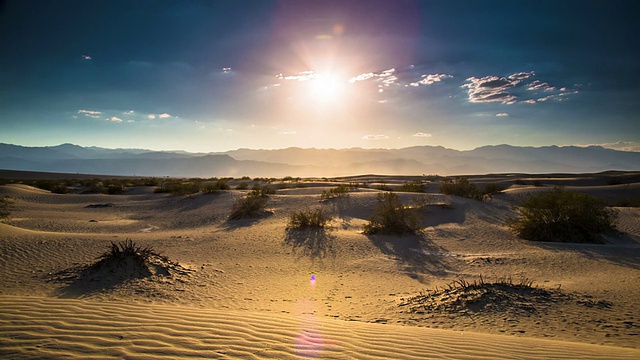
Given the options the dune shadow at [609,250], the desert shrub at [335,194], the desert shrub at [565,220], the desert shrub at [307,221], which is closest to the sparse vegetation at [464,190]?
the desert shrub at [335,194]

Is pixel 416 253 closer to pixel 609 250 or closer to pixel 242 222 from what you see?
pixel 609 250

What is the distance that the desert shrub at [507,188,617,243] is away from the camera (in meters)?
9.18

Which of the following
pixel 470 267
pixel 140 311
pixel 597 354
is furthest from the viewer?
pixel 470 267

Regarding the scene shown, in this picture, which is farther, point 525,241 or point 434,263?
point 525,241

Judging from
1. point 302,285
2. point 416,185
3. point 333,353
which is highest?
point 416,185

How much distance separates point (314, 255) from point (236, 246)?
2.43m

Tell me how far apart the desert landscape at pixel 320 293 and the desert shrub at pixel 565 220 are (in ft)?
1.76

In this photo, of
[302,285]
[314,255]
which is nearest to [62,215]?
[314,255]

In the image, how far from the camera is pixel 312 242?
930cm

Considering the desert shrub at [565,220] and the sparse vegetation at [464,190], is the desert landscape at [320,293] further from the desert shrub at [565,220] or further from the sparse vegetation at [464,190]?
the sparse vegetation at [464,190]

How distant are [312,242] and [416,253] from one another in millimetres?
2940

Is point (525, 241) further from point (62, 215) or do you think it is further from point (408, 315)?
point (62, 215)

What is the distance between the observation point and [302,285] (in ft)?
20.4

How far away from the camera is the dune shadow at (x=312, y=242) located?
840cm
